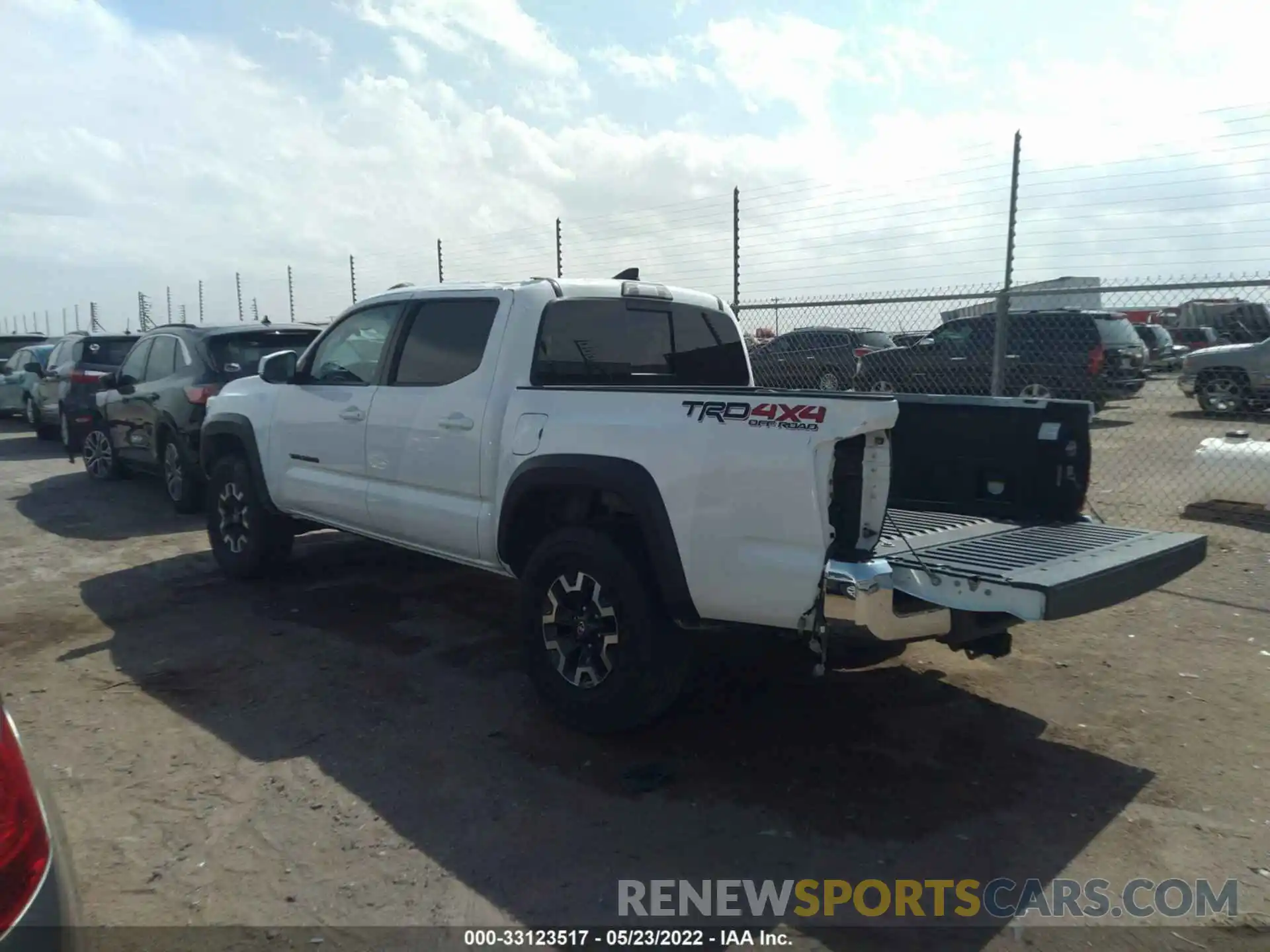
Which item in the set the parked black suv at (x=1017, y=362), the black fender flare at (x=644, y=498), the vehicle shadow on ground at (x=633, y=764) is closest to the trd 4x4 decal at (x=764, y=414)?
the black fender flare at (x=644, y=498)

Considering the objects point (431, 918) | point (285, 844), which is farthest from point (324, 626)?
point (431, 918)

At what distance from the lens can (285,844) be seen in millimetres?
3465

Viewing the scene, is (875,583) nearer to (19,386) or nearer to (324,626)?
(324,626)

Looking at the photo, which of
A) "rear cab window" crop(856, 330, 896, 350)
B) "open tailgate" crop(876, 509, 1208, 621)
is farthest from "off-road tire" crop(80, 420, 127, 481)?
"rear cab window" crop(856, 330, 896, 350)

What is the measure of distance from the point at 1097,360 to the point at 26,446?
16.1 meters

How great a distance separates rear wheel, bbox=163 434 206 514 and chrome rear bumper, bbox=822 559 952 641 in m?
7.24

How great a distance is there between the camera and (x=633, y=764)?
4051 millimetres

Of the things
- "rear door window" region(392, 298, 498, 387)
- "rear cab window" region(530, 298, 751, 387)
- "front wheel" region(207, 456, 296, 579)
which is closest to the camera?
"rear cab window" region(530, 298, 751, 387)

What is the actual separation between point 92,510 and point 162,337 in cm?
186

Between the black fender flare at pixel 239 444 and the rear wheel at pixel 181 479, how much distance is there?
2.01m

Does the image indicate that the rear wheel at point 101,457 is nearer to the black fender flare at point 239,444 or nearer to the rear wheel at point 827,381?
the black fender flare at point 239,444

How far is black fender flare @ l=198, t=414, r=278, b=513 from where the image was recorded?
256 inches

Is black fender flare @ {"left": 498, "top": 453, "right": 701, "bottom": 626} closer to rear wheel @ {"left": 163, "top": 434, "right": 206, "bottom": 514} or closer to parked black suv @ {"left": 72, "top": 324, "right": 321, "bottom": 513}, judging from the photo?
parked black suv @ {"left": 72, "top": 324, "right": 321, "bottom": 513}

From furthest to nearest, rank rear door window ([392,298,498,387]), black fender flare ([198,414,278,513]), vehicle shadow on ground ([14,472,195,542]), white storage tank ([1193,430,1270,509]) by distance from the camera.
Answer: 1. vehicle shadow on ground ([14,472,195,542])
2. white storage tank ([1193,430,1270,509])
3. black fender flare ([198,414,278,513])
4. rear door window ([392,298,498,387])
